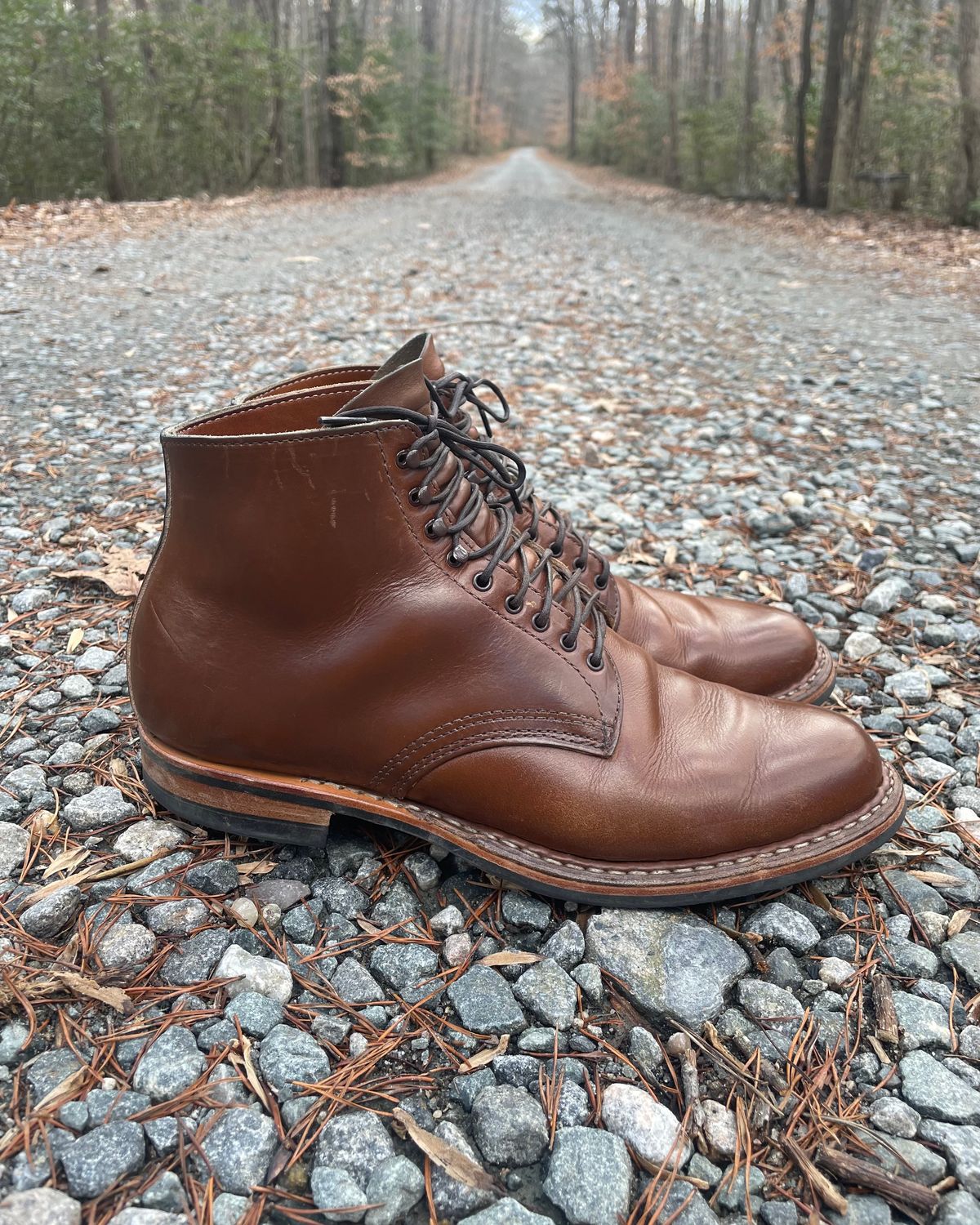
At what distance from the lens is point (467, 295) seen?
697 cm

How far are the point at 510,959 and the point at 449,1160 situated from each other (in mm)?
316

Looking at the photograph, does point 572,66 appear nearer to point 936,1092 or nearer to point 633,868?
point 633,868

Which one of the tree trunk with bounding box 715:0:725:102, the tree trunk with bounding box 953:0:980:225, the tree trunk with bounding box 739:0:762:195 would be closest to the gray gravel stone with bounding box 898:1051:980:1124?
the tree trunk with bounding box 953:0:980:225

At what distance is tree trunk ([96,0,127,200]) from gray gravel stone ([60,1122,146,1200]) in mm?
12955

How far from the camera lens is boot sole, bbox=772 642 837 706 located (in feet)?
5.98

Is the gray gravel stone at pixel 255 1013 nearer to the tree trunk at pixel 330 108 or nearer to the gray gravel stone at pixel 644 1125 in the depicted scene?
the gray gravel stone at pixel 644 1125

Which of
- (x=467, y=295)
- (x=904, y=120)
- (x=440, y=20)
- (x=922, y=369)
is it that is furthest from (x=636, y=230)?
(x=440, y=20)

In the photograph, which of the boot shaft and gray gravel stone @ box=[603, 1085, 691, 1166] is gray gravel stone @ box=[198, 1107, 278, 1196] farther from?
the boot shaft

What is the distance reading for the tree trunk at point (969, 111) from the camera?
8414 mm

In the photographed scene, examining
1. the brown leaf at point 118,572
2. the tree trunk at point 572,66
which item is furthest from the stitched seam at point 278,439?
the tree trunk at point 572,66

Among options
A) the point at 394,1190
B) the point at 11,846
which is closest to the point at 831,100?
the point at 11,846

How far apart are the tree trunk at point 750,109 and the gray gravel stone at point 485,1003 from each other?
17.4 m

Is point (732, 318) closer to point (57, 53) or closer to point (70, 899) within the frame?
point (70, 899)

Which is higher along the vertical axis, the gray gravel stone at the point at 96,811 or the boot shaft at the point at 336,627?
the boot shaft at the point at 336,627
